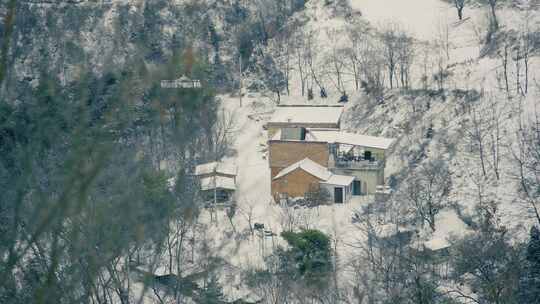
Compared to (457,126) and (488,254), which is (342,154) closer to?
(457,126)

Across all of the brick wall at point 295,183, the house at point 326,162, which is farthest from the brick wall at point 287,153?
the brick wall at point 295,183

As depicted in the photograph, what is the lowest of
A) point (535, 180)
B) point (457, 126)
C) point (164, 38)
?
point (535, 180)

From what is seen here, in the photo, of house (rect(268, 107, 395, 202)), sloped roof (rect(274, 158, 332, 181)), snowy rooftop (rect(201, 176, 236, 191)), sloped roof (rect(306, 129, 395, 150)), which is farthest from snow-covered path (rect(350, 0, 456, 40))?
snowy rooftop (rect(201, 176, 236, 191))

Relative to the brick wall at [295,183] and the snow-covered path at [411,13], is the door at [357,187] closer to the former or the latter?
the brick wall at [295,183]

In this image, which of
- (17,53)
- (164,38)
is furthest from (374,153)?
(17,53)

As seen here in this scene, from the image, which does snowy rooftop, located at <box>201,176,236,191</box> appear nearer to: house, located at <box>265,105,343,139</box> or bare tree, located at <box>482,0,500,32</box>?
house, located at <box>265,105,343,139</box>
